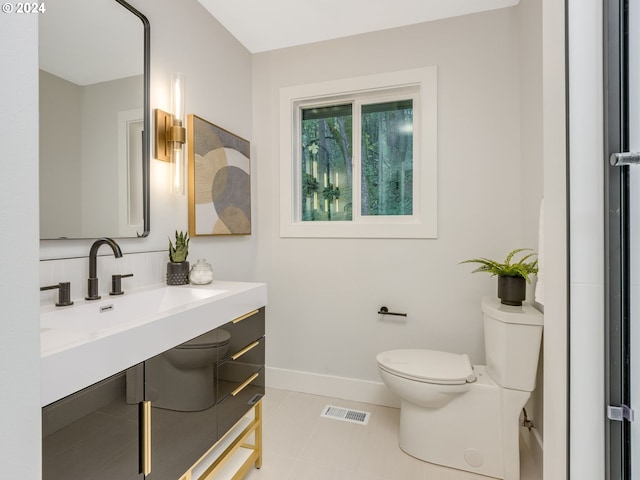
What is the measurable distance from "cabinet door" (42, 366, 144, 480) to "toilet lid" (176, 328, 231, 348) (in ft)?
0.75

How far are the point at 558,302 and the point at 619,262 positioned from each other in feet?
0.48

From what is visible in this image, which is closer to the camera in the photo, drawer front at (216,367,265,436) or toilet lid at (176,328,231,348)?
toilet lid at (176,328,231,348)

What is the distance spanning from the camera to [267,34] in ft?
7.30

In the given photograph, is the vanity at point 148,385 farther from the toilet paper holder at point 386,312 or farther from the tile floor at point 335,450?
the toilet paper holder at point 386,312

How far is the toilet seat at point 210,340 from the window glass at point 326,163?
1.36 metres

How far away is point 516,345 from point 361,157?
4.84 feet

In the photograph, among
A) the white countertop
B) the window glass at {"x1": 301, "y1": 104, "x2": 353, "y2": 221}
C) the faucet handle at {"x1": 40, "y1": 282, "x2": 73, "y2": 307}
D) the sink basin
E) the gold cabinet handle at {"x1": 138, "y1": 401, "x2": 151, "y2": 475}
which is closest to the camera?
the white countertop

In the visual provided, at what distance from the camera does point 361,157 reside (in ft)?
7.75

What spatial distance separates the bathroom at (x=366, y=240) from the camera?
5.53 ft

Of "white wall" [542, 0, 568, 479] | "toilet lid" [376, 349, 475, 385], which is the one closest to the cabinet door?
"white wall" [542, 0, 568, 479]

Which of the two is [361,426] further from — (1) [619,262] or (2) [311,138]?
(2) [311,138]

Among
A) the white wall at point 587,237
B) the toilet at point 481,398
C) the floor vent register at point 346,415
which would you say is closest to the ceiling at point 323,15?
the white wall at point 587,237

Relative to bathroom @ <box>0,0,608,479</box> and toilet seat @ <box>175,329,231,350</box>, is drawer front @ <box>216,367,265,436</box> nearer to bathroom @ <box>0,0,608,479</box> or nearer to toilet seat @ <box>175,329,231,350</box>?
A: toilet seat @ <box>175,329,231,350</box>

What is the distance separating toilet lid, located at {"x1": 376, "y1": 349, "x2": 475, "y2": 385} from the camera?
160 centimetres
